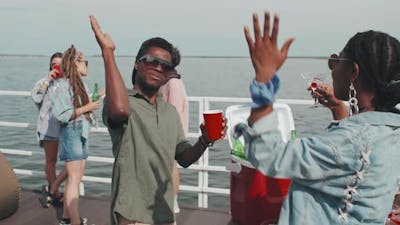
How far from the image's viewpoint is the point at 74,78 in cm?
403

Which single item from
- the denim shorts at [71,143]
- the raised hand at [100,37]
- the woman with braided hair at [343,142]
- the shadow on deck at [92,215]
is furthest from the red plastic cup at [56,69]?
the woman with braided hair at [343,142]

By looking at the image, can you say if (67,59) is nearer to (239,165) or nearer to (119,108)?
(239,165)

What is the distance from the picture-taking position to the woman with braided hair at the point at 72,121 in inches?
155

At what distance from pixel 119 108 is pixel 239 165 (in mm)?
2031

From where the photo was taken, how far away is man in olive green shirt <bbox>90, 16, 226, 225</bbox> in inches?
86.4

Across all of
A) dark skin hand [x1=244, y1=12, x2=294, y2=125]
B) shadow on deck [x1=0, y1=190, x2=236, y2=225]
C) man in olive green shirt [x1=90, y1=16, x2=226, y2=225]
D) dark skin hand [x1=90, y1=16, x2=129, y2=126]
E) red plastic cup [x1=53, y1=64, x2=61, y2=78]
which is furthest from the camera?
red plastic cup [x1=53, y1=64, x2=61, y2=78]

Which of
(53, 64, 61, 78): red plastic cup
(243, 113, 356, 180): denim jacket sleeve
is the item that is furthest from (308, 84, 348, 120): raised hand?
(53, 64, 61, 78): red plastic cup

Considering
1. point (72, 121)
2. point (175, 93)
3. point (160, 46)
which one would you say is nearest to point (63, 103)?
point (72, 121)

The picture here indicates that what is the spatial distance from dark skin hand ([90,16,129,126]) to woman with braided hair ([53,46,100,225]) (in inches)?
81.0

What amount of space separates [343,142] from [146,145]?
1.07m

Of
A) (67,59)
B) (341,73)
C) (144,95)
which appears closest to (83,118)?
(67,59)

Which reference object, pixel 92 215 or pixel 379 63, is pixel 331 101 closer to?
pixel 379 63

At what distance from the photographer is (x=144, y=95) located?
91.0 inches

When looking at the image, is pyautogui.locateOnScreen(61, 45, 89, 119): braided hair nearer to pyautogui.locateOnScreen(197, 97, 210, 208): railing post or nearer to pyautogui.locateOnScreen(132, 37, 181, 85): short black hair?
pyautogui.locateOnScreen(197, 97, 210, 208): railing post
